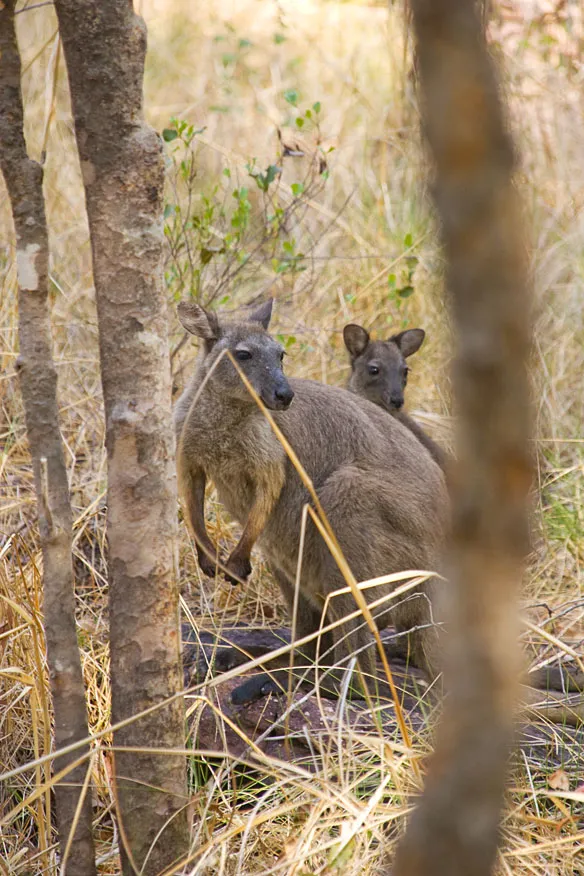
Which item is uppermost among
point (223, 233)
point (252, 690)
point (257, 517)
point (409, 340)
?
point (223, 233)

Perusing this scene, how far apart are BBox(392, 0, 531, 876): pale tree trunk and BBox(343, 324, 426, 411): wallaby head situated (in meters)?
4.58

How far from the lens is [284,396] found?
12.6 feet

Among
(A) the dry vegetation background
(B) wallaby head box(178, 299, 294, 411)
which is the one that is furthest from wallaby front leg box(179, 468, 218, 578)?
(B) wallaby head box(178, 299, 294, 411)

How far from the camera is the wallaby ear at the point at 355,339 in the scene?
552 cm

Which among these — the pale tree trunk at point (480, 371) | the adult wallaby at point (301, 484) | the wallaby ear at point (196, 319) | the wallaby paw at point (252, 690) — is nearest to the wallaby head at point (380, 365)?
the adult wallaby at point (301, 484)

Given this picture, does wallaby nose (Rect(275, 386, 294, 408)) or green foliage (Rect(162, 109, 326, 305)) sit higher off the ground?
green foliage (Rect(162, 109, 326, 305))

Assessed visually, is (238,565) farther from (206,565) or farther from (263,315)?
(263,315)

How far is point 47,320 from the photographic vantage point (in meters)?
2.16

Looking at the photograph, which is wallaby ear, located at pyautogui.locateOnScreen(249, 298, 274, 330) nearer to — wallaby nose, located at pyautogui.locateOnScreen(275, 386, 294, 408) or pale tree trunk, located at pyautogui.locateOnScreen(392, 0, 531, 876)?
wallaby nose, located at pyautogui.locateOnScreen(275, 386, 294, 408)

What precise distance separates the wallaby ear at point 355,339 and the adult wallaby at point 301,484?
4.04 ft

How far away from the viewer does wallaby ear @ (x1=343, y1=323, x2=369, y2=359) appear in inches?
217

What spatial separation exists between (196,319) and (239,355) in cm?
24

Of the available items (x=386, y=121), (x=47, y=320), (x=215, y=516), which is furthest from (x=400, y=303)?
(x=47, y=320)

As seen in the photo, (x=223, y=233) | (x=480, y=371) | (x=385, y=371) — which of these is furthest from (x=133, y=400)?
(x=223, y=233)
